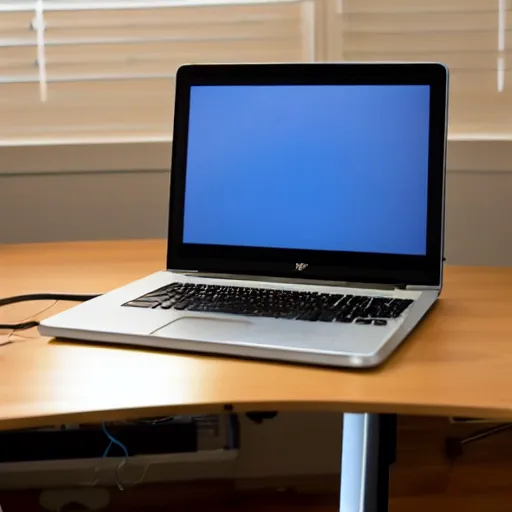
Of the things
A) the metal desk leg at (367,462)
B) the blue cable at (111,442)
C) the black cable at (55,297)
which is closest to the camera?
the metal desk leg at (367,462)

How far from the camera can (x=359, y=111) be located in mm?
1062

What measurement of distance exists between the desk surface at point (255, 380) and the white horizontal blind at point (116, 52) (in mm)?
825

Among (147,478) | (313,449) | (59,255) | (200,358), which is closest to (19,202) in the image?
(59,255)

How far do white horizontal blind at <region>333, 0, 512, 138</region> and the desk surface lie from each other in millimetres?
801

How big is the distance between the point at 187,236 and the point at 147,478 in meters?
0.85

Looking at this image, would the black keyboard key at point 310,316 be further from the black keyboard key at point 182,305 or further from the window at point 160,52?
the window at point 160,52

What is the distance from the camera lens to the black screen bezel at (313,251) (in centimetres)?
102

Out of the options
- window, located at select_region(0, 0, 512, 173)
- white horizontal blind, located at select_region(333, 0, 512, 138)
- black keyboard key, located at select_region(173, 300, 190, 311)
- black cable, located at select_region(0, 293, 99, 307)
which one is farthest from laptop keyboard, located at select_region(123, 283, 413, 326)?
white horizontal blind, located at select_region(333, 0, 512, 138)

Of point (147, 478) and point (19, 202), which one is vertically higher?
point (19, 202)

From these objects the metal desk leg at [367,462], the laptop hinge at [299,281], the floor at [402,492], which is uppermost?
the laptop hinge at [299,281]

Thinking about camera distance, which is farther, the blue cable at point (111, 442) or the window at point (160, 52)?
the blue cable at point (111, 442)

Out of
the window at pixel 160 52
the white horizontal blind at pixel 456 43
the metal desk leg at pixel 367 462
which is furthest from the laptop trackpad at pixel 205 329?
the white horizontal blind at pixel 456 43

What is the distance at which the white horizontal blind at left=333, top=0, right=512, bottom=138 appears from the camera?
1.64m

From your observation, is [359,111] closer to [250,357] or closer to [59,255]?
[250,357]
